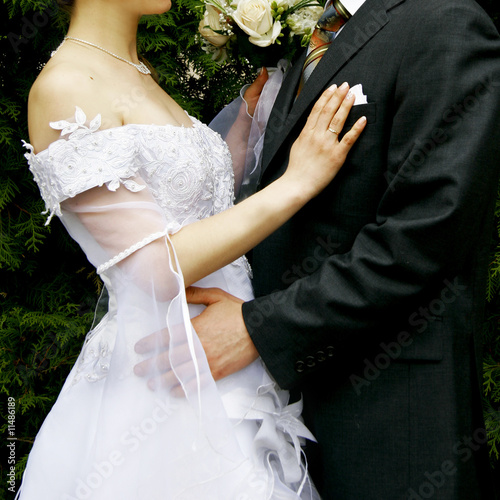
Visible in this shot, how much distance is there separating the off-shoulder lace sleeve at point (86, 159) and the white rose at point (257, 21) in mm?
643

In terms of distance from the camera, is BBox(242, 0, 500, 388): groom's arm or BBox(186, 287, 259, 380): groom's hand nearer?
BBox(242, 0, 500, 388): groom's arm

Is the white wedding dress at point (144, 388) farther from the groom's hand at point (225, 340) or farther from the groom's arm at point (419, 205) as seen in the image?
the groom's arm at point (419, 205)

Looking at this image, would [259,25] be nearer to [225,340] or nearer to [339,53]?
[339,53]

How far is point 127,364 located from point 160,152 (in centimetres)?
58

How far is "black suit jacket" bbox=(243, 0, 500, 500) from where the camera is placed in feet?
3.93

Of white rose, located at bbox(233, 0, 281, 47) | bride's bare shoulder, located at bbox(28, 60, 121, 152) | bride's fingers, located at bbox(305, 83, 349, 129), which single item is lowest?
bride's fingers, located at bbox(305, 83, 349, 129)

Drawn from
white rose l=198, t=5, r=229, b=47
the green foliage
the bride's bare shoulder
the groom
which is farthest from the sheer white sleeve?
the bride's bare shoulder

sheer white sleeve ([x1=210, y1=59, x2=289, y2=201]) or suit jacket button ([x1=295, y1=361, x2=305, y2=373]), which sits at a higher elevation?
sheer white sleeve ([x1=210, y1=59, x2=289, y2=201])

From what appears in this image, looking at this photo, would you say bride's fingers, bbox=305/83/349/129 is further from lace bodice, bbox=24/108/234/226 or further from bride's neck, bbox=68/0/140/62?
bride's neck, bbox=68/0/140/62

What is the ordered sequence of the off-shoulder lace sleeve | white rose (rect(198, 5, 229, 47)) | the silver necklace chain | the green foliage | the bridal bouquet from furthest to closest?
the green foliage < white rose (rect(198, 5, 229, 47)) < the bridal bouquet < the silver necklace chain < the off-shoulder lace sleeve

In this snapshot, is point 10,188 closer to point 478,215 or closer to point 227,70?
point 227,70

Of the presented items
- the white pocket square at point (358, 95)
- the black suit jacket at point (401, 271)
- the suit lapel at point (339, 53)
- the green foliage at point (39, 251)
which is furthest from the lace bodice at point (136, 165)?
the green foliage at point (39, 251)

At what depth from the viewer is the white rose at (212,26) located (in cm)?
185

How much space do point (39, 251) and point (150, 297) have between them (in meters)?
1.47
